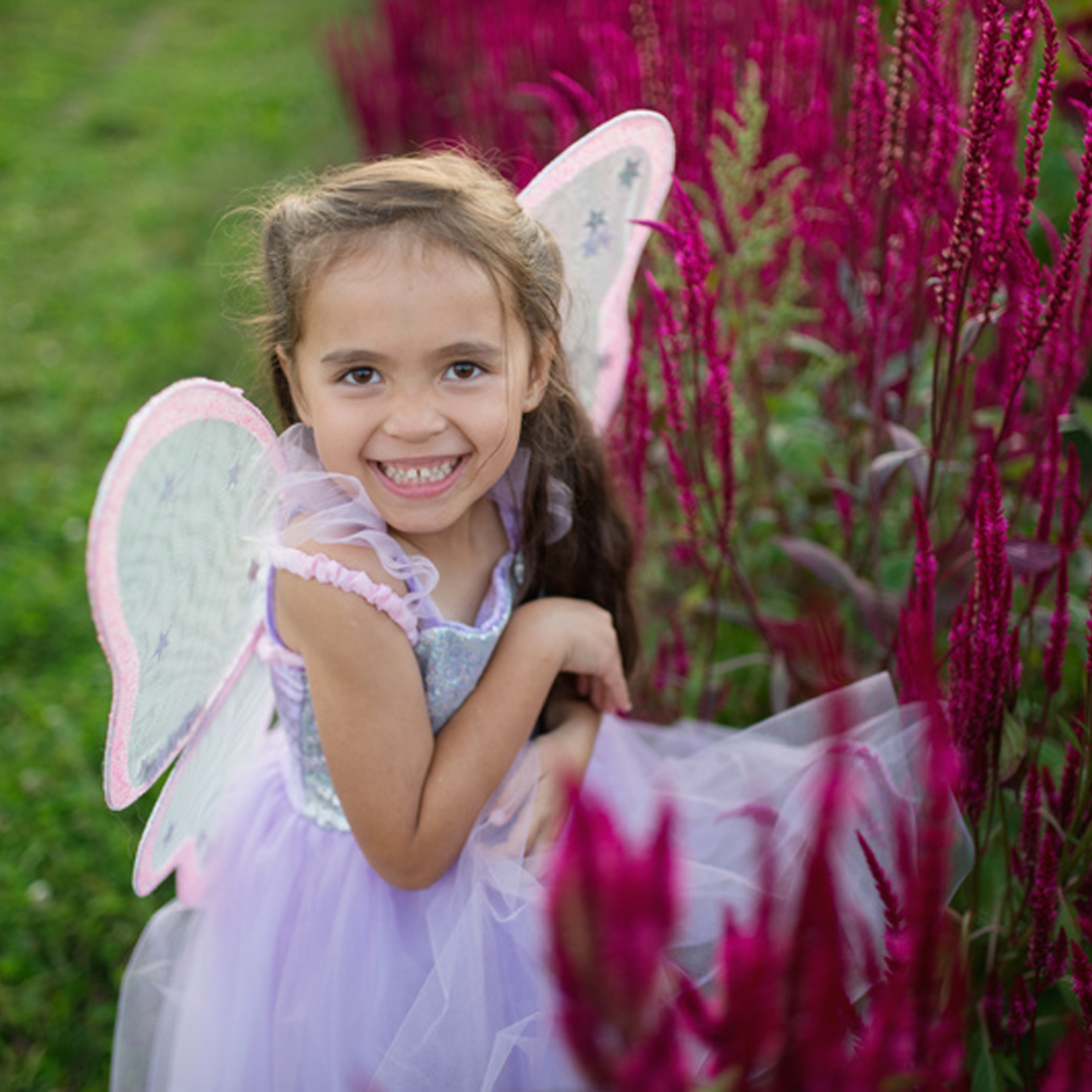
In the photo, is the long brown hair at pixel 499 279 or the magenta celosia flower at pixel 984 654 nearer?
the magenta celosia flower at pixel 984 654

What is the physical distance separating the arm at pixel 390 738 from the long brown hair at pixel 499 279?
29 cm

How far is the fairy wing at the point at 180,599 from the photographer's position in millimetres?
976

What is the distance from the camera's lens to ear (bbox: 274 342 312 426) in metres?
1.24

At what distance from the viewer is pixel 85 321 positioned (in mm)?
3889

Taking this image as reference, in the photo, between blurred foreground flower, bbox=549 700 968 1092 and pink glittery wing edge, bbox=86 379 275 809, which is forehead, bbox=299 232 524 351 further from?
blurred foreground flower, bbox=549 700 968 1092

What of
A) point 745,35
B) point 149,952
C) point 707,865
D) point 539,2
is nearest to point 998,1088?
point 707,865

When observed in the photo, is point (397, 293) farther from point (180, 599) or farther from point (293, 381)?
point (180, 599)

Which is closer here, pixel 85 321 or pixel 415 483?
pixel 415 483

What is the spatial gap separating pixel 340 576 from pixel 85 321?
3238mm

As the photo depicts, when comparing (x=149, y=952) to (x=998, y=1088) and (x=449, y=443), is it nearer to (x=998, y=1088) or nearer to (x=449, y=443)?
(x=449, y=443)

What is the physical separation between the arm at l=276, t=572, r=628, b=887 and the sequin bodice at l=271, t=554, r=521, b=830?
0.18 feet

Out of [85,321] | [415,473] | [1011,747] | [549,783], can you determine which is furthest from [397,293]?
[85,321]

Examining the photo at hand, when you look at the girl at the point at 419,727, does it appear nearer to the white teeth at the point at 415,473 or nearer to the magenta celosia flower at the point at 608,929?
the white teeth at the point at 415,473

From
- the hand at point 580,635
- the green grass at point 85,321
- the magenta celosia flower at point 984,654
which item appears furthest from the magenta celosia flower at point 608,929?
the green grass at point 85,321
